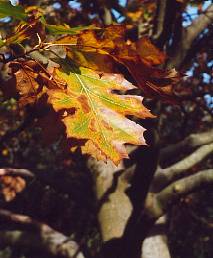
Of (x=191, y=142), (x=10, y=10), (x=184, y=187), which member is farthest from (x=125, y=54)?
(x=191, y=142)

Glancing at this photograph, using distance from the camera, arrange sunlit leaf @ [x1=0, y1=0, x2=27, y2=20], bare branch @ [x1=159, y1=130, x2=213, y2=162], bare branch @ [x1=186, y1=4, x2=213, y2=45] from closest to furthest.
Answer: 1. sunlit leaf @ [x1=0, y1=0, x2=27, y2=20]
2. bare branch @ [x1=159, y1=130, x2=213, y2=162]
3. bare branch @ [x1=186, y1=4, x2=213, y2=45]

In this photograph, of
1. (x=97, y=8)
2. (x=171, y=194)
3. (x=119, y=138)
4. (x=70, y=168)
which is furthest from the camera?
(x=70, y=168)

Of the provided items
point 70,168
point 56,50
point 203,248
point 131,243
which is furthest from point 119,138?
point 203,248

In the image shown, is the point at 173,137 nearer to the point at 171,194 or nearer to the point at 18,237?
the point at 18,237

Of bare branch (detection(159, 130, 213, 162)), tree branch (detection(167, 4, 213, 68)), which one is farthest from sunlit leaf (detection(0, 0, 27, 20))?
bare branch (detection(159, 130, 213, 162))

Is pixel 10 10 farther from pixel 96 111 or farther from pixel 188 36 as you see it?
pixel 188 36

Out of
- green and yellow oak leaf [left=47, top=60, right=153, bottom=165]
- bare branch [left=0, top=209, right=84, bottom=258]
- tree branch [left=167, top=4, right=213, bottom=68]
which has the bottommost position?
bare branch [left=0, top=209, right=84, bottom=258]

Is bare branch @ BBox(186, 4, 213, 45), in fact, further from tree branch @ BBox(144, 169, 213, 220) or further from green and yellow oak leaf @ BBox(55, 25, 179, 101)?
green and yellow oak leaf @ BBox(55, 25, 179, 101)
